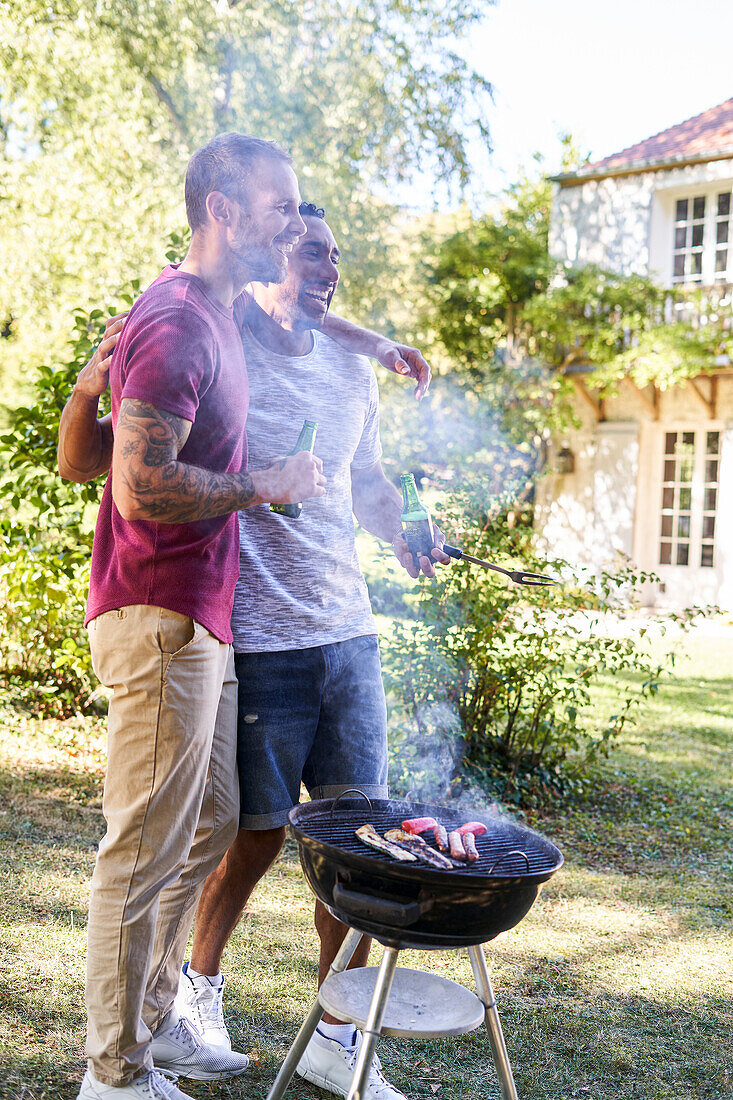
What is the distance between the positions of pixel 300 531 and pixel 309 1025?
1058 mm

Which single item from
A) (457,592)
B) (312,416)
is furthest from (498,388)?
(312,416)

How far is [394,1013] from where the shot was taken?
1.87m

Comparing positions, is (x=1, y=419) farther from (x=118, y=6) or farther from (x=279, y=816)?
(x=279, y=816)

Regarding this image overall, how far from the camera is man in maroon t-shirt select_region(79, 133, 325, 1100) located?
1.81 m

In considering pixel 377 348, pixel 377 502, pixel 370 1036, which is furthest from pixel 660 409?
pixel 370 1036

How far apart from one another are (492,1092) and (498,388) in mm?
12213

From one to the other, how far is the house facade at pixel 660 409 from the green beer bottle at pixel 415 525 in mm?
10105

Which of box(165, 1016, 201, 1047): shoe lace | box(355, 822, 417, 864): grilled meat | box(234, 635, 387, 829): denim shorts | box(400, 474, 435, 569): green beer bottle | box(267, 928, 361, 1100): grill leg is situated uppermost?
box(400, 474, 435, 569): green beer bottle

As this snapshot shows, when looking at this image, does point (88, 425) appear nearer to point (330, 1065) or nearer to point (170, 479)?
point (170, 479)

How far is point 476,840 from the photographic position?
2.00 meters

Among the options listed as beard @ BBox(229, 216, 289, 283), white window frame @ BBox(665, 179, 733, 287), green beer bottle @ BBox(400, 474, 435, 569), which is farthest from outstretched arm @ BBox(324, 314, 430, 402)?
white window frame @ BBox(665, 179, 733, 287)

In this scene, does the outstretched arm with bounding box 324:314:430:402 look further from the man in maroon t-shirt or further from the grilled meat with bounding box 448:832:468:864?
the grilled meat with bounding box 448:832:468:864

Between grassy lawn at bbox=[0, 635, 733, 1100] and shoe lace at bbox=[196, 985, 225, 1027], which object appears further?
grassy lawn at bbox=[0, 635, 733, 1100]

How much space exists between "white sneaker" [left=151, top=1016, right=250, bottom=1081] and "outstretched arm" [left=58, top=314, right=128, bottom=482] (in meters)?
1.30
